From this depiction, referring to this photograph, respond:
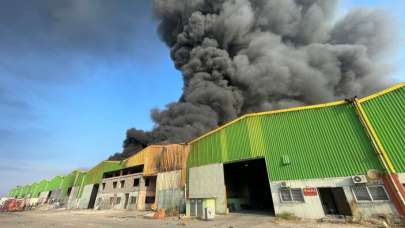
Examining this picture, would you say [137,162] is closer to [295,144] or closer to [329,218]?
[295,144]

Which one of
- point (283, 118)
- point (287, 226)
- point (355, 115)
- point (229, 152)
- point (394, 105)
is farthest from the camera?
point (229, 152)

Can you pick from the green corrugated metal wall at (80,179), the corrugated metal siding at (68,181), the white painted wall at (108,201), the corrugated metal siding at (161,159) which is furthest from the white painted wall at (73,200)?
the corrugated metal siding at (161,159)

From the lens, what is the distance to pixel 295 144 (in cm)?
1609

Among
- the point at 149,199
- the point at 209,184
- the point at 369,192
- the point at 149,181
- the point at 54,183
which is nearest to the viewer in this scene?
the point at 369,192

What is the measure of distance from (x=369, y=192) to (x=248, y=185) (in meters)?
15.1

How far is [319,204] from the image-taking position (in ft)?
46.2

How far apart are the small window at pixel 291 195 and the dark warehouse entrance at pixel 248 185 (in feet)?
28.2

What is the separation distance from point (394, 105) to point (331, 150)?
14.5ft

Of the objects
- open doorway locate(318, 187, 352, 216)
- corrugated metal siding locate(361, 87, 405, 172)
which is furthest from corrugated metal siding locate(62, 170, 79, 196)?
corrugated metal siding locate(361, 87, 405, 172)

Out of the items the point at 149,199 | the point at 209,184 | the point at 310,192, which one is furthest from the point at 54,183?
the point at 310,192

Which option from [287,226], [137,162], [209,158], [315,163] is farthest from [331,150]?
[137,162]

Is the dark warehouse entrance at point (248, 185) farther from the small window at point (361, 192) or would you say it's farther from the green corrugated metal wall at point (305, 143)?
the small window at point (361, 192)

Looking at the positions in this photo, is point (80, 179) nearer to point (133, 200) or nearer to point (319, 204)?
point (133, 200)

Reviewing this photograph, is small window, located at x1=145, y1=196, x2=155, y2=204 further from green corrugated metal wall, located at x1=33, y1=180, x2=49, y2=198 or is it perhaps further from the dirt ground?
green corrugated metal wall, located at x1=33, y1=180, x2=49, y2=198
